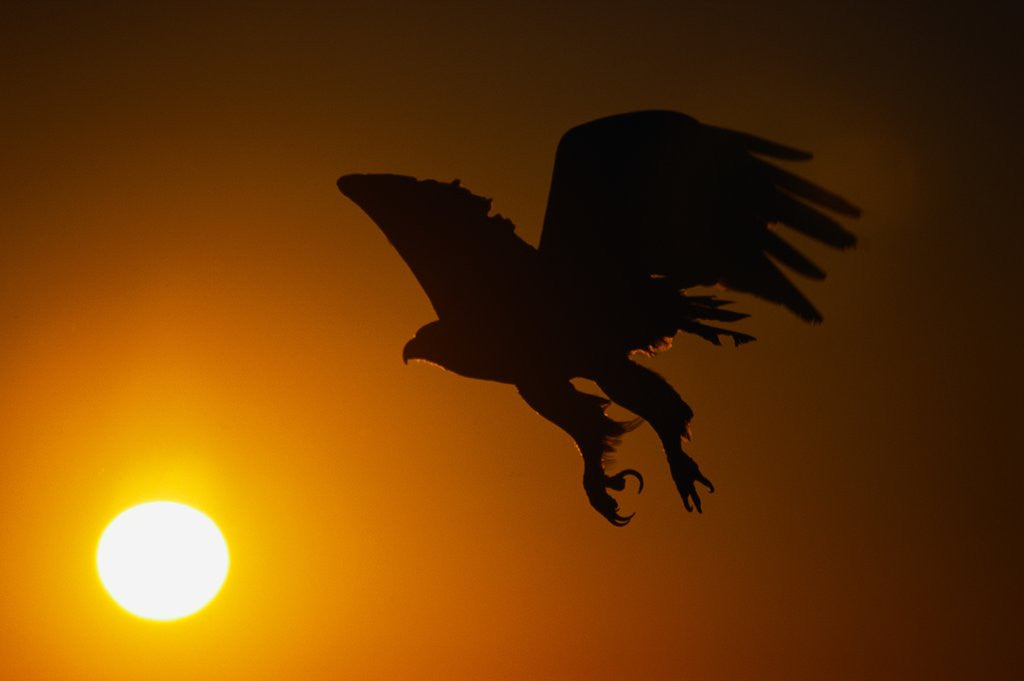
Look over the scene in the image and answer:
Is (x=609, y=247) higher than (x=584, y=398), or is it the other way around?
(x=609, y=247)

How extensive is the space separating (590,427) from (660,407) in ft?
1.01

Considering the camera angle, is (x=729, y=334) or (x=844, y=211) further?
(x=729, y=334)

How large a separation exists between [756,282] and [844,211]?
1.49 ft

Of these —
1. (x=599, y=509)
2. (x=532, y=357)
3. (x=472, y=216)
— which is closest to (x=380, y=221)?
(x=472, y=216)

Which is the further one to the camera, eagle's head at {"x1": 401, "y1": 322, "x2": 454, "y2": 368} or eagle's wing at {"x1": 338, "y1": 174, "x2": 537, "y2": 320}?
eagle's head at {"x1": 401, "y1": 322, "x2": 454, "y2": 368}

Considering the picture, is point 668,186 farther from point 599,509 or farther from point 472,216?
point 599,509

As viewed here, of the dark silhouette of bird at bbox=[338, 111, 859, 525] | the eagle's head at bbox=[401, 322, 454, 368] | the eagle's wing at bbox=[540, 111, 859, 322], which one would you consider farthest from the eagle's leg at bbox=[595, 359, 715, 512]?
the eagle's head at bbox=[401, 322, 454, 368]

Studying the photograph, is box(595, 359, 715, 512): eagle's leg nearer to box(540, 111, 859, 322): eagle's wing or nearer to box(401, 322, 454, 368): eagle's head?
box(540, 111, 859, 322): eagle's wing

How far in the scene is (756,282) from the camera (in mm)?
6184

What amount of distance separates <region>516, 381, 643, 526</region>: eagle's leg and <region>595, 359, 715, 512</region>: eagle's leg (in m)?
0.11

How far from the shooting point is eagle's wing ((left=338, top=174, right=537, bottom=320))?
6242 millimetres

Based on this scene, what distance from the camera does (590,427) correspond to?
256 inches

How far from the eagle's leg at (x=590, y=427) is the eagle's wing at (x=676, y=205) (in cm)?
55

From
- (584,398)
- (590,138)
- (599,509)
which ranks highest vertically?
(590,138)
